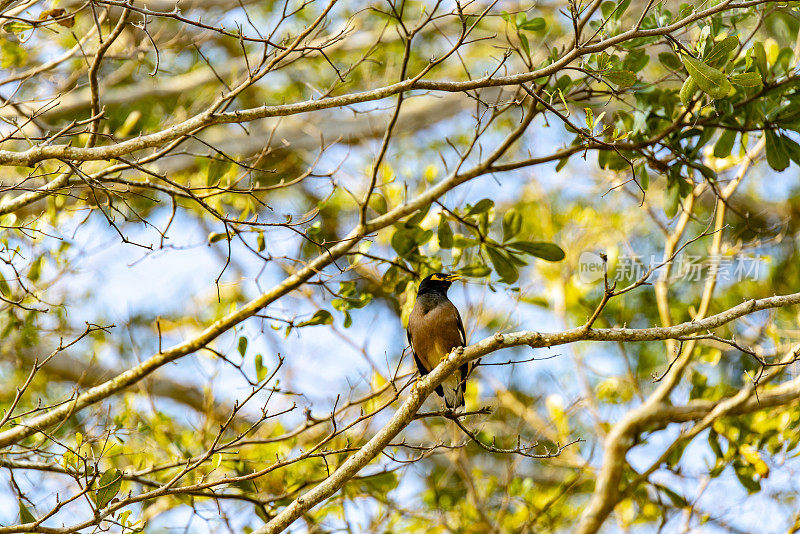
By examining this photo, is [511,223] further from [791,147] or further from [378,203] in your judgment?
[791,147]

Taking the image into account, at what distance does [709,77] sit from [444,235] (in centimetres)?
152

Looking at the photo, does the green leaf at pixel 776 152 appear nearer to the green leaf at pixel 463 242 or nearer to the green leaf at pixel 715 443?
the green leaf at pixel 463 242

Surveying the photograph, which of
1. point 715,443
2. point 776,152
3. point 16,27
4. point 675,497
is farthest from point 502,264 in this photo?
point 16,27

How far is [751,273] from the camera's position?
5453 mm

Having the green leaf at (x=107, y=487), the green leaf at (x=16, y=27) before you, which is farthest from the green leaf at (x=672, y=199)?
the green leaf at (x=16, y=27)

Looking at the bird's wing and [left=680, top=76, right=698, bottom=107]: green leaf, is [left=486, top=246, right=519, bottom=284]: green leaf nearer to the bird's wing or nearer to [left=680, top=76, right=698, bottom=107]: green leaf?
the bird's wing

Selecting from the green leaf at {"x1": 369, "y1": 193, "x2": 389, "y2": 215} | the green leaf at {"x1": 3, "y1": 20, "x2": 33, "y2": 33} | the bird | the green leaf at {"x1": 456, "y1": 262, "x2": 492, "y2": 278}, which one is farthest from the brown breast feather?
the green leaf at {"x1": 3, "y1": 20, "x2": 33, "y2": 33}

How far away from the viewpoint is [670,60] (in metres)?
3.74

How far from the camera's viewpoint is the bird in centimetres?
438

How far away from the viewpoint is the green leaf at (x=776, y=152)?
3.62 meters

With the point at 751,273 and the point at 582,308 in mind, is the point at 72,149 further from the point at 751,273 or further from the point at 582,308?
the point at 751,273

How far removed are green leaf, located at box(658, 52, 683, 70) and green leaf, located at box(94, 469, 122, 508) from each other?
119 inches

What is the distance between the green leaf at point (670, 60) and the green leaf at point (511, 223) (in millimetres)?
1022

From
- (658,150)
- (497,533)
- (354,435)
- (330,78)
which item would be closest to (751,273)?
(658,150)
